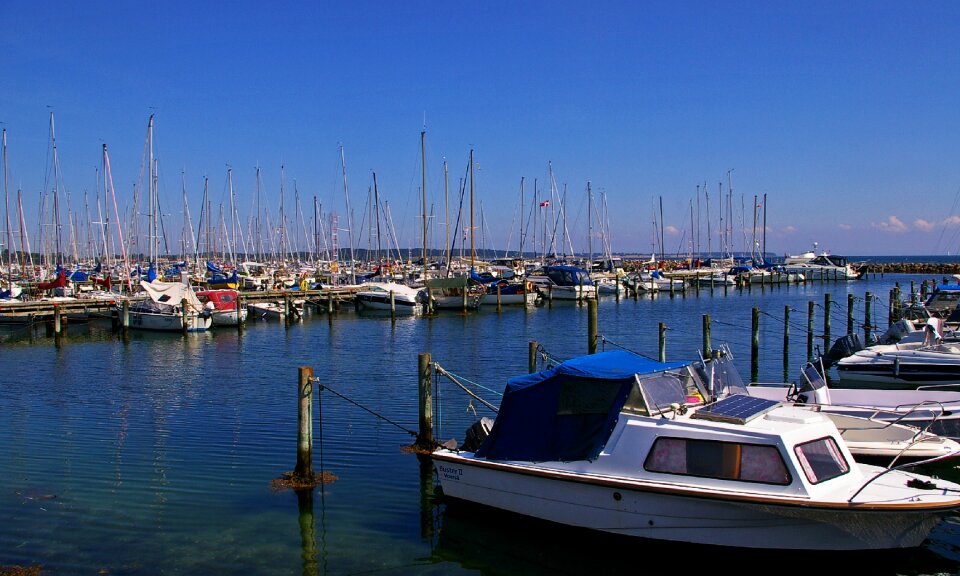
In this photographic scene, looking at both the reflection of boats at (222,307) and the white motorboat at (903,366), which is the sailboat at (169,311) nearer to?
the reflection of boats at (222,307)

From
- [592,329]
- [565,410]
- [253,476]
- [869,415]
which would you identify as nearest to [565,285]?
[592,329]

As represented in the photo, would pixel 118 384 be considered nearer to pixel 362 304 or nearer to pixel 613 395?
pixel 613 395

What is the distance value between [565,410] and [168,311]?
37.2 meters

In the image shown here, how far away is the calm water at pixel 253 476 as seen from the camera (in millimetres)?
11477

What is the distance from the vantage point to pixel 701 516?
10.9 m

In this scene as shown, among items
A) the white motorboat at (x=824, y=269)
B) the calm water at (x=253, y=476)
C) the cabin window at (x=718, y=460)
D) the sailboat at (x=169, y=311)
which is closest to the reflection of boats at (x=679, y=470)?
the cabin window at (x=718, y=460)

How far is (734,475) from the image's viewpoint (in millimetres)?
10781

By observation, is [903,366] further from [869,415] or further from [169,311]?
[169,311]

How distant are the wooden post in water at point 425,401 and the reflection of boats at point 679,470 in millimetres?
3003

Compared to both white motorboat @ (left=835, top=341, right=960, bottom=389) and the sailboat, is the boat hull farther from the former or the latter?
the sailboat

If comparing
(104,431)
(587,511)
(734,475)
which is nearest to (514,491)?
(587,511)

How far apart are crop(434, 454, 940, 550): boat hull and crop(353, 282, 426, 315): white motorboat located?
44.5m

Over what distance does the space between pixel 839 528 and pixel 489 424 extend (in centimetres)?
618

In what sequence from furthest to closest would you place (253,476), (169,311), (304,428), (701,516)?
(169,311) < (253,476) < (304,428) < (701,516)
